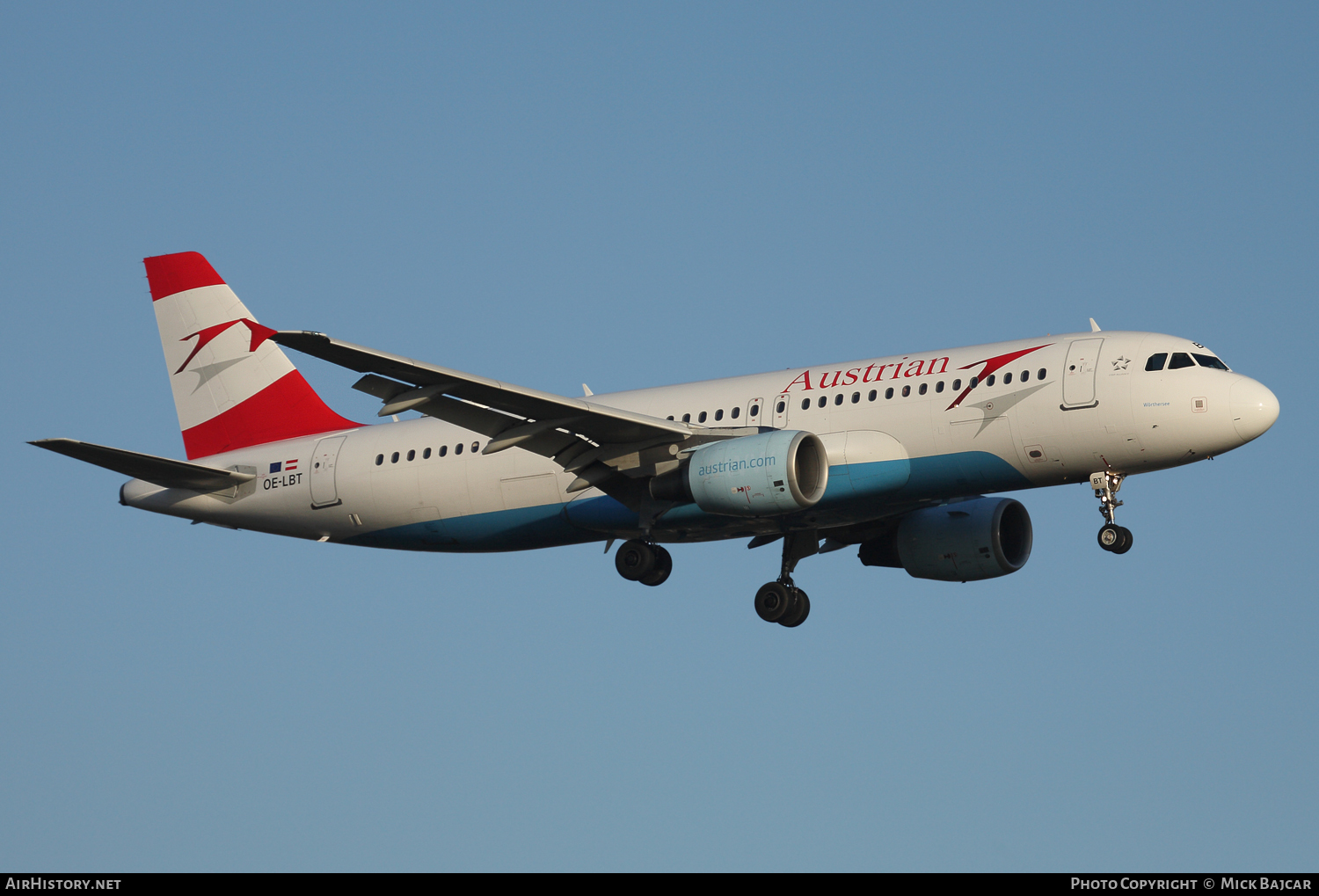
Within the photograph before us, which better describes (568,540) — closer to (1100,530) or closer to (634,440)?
(634,440)

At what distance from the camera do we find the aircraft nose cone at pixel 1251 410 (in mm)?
33156

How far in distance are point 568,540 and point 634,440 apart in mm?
4280

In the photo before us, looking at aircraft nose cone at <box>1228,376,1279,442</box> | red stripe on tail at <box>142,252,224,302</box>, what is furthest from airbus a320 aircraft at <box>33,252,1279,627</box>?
red stripe on tail at <box>142,252,224,302</box>

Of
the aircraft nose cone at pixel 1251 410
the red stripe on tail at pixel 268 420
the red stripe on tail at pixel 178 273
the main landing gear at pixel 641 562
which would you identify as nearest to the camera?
the aircraft nose cone at pixel 1251 410

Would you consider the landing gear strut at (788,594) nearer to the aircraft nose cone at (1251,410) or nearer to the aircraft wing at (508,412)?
the aircraft wing at (508,412)

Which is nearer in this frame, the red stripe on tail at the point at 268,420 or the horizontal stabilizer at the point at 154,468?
the horizontal stabilizer at the point at 154,468

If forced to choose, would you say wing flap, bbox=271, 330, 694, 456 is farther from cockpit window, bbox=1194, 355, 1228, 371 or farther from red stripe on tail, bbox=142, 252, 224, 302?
red stripe on tail, bbox=142, 252, 224, 302

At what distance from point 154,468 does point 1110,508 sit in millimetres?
22136

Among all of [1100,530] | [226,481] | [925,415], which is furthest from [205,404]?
[1100,530]

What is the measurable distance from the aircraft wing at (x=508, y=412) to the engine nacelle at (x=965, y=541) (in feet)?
25.9

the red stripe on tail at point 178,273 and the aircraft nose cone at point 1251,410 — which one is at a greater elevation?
the red stripe on tail at point 178,273

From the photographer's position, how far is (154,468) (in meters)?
39.5

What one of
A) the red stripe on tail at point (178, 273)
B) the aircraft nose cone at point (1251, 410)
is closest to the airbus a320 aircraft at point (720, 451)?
the aircraft nose cone at point (1251, 410)

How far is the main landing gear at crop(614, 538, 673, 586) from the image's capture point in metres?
38.0
